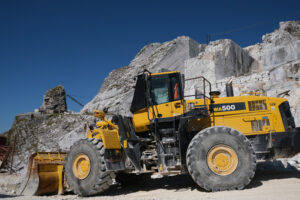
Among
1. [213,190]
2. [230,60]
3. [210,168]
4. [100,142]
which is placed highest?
[230,60]

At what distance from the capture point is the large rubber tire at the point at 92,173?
19.5 ft

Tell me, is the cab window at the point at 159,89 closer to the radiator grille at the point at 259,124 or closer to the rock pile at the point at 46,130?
the radiator grille at the point at 259,124

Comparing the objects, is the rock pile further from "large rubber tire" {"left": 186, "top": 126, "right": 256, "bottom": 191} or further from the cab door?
"large rubber tire" {"left": 186, "top": 126, "right": 256, "bottom": 191}

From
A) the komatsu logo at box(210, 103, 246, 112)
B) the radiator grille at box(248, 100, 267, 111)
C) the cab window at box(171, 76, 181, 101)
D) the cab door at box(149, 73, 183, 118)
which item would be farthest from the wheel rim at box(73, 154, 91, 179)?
the radiator grille at box(248, 100, 267, 111)

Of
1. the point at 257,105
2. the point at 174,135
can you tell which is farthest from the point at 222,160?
the point at 257,105

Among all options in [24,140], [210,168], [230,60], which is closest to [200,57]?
[230,60]

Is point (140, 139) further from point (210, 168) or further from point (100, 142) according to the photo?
point (210, 168)

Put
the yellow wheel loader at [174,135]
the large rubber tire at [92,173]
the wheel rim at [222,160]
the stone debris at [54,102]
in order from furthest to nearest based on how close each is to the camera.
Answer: the stone debris at [54,102], the large rubber tire at [92,173], the yellow wheel loader at [174,135], the wheel rim at [222,160]

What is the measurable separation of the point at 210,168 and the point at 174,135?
1132 millimetres

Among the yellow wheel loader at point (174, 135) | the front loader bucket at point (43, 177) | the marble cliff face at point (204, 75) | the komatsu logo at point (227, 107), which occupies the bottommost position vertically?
the front loader bucket at point (43, 177)

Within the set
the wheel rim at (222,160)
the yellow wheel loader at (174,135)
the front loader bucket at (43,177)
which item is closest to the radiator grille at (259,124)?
the yellow wheel loader at (174,135)

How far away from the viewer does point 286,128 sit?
239 inches

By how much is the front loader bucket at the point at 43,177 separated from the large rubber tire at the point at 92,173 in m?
0.81

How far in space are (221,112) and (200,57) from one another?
15.1m
